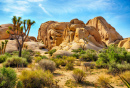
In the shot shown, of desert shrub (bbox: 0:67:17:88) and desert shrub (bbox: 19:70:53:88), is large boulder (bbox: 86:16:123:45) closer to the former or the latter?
desert shrub (bbox: 19:70:53:88)

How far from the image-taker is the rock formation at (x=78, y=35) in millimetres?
34625

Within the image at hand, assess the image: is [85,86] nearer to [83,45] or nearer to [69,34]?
[83,45]

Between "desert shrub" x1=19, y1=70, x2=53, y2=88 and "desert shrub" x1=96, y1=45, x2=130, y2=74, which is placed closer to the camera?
"desert shrub" x1=19, y1=70, x2=53, y2=88

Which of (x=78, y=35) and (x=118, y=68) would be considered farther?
(x=78, y=35)

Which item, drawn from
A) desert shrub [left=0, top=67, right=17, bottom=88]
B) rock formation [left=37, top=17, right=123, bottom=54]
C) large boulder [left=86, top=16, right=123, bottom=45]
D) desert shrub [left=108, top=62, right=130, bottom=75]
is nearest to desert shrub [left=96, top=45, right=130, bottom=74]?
desert shrub [left=108, top=62, right=130, bottom=75]

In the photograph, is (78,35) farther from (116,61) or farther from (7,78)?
(7,78)

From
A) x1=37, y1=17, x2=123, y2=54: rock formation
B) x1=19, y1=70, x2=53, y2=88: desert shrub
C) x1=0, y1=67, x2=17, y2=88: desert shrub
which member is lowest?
x1=19, y1=70, x2=53, y2=88: desert shrub

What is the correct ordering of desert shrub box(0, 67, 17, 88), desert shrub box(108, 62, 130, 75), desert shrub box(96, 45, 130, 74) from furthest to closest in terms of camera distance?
1. desert shrub box(96, 45, 130, 74)
2. desert shrub box(108, 62, 130, 75)
3. desert shrub box(0, 67, 17, 88)

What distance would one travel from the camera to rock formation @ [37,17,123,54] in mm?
34625

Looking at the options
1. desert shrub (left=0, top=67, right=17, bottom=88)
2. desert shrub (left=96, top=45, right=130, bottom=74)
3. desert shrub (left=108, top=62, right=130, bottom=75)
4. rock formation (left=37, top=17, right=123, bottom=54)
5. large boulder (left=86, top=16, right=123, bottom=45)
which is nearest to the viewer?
desert shrub (left=0, top=67, right=17, bottom=88)

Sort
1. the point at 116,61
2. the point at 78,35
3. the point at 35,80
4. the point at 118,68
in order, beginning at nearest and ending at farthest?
the point at 35,80
the point at 118,68
the point at 116,61
the point at 78,35

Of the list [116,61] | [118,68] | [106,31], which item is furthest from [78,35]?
[118,68]

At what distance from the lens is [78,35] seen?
36.1 m

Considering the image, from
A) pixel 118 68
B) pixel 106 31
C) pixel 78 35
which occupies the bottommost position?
pixel 118 68
